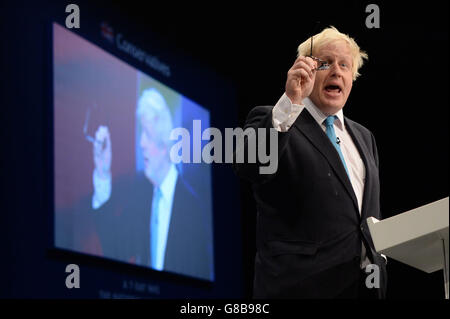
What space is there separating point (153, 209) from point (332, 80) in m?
3.43

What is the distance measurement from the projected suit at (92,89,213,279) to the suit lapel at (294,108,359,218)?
2.91 meters

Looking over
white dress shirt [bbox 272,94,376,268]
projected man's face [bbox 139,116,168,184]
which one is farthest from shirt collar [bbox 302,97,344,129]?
projected man's face [bbox 139,116,168,184]

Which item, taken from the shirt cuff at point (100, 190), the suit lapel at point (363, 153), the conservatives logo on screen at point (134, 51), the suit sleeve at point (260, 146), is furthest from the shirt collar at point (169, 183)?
the suit sleeve at point (260, 146)

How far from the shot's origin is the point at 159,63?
6055 millimetres

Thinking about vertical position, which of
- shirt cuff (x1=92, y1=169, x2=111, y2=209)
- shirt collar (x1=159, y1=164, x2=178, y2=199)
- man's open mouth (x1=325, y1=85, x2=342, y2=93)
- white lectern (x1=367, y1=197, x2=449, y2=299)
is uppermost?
shirt collar (x1=159, y1=164, x2=178, y2=199)

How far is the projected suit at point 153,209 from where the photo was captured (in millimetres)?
5051

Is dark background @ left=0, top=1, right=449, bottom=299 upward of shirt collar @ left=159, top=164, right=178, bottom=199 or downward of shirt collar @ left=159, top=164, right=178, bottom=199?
upward

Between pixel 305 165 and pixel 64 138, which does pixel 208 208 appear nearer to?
pixel 64 138

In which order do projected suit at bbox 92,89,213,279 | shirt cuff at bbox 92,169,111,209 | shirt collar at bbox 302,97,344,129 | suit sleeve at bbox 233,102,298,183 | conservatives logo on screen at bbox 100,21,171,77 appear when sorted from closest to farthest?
suit sleeve at bbox 233,102,298,183 → shirt collar at bbox 302,97,344,129 → shirt cuff at bbox 92,169,111,209 → projected suit at bbox 92,89,213,279 → conservatives logo on screen at bbox 100,21,171,77

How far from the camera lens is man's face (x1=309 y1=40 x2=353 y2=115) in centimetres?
225

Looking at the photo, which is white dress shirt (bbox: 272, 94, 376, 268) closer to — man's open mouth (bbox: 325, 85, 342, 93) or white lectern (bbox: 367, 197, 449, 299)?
man's open mouth (bbox: 325, 85, 342, 93)

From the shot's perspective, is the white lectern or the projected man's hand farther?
the projected man's hand

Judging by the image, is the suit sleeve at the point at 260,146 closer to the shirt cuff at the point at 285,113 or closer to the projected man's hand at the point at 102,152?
the shirt cuff at the point at 285,113

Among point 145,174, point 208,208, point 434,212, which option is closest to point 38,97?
point 145,174
